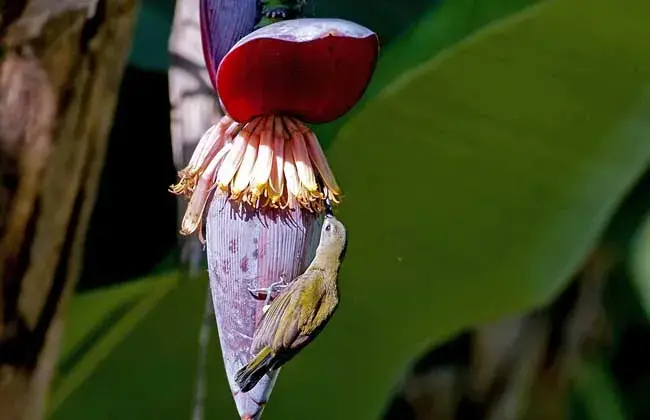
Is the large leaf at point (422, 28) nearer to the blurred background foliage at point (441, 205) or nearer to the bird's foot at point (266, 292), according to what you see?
the blurred background foliage at point (441, 205)

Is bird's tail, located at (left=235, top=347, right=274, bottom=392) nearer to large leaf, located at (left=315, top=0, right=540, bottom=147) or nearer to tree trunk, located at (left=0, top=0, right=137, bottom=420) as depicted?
tree trunk, located at (left=0, top=0, right=137, bottom=420)

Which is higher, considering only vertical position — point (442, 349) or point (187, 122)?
point (187, 122)

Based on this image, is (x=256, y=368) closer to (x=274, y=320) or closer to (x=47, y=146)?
(x=274, y=320)

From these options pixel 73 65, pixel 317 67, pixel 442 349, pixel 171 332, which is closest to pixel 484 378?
pixel 442 349

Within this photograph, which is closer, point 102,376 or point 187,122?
point 187,122

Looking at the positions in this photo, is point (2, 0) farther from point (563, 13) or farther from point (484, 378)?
point (484, 378)

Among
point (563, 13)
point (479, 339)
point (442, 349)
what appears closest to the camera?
point (563, 13)

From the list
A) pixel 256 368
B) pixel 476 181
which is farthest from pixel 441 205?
pixel 256 368
